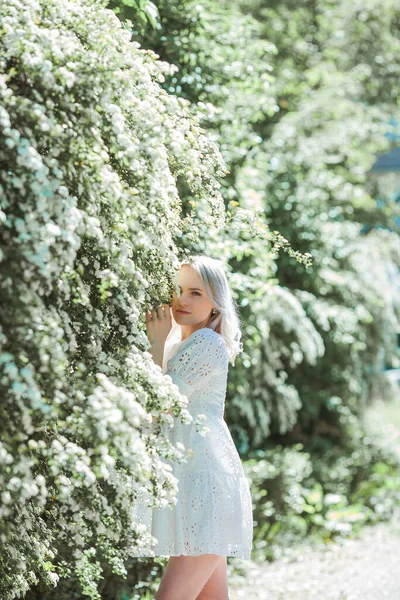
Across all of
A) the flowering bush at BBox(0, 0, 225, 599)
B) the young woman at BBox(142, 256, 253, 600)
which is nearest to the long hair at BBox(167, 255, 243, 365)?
the young woman at BBox(142, 256, 253, 600)

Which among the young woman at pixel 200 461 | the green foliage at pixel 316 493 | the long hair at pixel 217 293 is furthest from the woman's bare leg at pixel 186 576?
the green foliage at pixel 316 493

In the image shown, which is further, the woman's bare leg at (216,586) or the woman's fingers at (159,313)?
the woman's bare leg at (216,586)

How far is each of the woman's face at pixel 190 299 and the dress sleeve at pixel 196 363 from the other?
12cm

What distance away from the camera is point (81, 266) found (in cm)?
248

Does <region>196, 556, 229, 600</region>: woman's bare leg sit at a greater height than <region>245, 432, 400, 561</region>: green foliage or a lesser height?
greater

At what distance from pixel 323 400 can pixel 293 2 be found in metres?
4.32

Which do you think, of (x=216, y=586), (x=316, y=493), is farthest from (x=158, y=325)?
(x=316, y=493)

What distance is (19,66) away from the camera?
243cm

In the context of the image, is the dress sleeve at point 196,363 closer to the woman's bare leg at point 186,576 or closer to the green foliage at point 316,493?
the woman's bare leg at point 186,576

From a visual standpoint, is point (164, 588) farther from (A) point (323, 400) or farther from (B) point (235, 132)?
(A) point (323, 400)

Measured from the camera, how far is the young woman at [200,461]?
10.4 feet

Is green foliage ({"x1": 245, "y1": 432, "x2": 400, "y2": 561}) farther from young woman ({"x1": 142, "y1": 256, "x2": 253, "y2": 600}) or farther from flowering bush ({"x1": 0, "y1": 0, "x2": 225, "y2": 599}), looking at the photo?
flowering bush ({"x1": 0, "y1": 0, "x2": 225, "y2": 599})

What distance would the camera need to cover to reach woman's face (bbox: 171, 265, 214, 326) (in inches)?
132

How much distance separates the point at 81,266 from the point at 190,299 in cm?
95
